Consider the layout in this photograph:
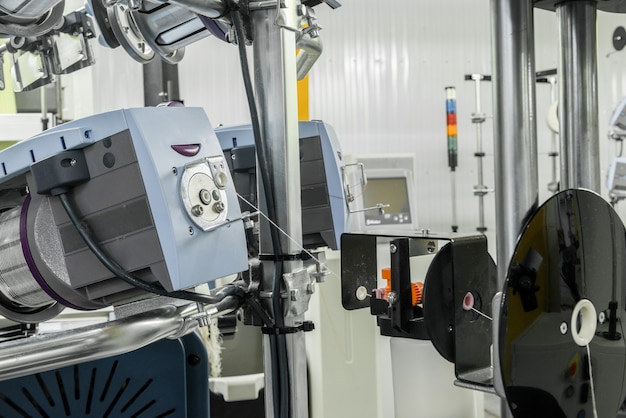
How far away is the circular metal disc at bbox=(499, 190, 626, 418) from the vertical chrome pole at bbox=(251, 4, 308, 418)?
30 cm

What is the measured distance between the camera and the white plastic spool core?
0.87 m

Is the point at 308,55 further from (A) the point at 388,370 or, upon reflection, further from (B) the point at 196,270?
(A) the point at 388,370

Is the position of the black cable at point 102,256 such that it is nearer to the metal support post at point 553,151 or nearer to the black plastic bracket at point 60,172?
the black plastic bracket at point 60,172

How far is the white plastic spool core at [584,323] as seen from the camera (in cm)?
87

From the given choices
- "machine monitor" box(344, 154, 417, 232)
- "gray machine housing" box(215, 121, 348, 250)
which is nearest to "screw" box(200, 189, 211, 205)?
"gray machine housing" box(215, 121, 348, 250)

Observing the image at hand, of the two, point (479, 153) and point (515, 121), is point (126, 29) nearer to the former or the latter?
point (515, 121)

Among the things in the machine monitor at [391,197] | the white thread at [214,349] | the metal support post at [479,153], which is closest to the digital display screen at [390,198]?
the machine monitor at [391,197]

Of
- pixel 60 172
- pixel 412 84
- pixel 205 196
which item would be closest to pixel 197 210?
pixel 205 196

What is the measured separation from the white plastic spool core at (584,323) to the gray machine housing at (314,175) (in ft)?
1.47

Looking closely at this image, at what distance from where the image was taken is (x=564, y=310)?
849mm

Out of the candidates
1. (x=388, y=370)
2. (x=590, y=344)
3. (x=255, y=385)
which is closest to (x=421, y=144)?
(x=388, y=370)

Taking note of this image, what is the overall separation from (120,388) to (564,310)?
0.59 metres

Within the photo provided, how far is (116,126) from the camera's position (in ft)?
2.56

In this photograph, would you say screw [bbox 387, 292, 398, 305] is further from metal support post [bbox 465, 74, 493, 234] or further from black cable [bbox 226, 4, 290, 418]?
metal support post [bbox 465, 74, 493, 234]
